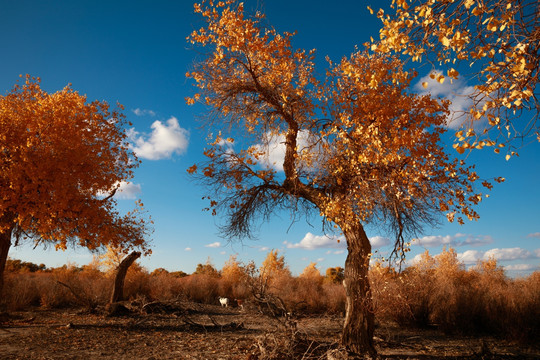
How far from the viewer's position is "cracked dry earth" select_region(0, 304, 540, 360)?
809cm

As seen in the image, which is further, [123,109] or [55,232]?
[123,109]

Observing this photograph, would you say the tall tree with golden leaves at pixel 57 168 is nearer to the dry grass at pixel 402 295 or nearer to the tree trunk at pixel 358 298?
the dry grass at pixel 402 295

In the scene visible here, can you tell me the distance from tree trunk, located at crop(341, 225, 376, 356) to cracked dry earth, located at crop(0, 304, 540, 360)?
613 mm

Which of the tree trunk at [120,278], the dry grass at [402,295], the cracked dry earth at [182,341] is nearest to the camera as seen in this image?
the cracked dry earth at [182,341]

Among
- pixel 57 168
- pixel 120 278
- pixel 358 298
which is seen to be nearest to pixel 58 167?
pixel 57 168

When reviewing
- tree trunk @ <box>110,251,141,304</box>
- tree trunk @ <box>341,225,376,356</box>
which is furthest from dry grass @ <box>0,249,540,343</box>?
tree trunk @ <box>110,251,141,304</box>

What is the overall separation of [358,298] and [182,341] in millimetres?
5074

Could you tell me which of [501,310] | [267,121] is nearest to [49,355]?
[267,121]

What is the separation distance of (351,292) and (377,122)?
4.09 metres

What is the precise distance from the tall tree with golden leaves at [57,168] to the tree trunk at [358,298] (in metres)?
8.45

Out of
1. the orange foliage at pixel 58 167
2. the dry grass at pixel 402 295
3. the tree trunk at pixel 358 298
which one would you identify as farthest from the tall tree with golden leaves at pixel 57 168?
the tree trunk at pixel 358 298

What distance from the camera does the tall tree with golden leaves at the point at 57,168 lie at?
10.6 metres

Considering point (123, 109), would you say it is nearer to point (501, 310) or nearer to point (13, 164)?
point (13, 164)

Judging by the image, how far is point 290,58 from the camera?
983cm
